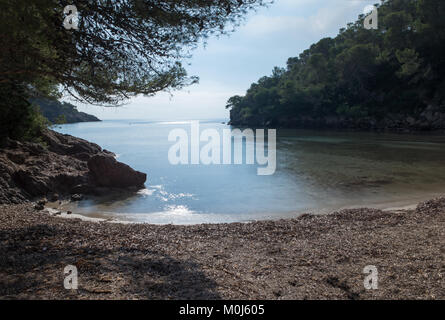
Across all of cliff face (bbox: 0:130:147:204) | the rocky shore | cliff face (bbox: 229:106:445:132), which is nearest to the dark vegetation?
the rocky shore

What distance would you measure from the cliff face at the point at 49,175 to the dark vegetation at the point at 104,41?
4.40 m

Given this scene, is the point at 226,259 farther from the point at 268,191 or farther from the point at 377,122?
the point at 377,122

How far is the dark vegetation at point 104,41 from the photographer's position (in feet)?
13.9

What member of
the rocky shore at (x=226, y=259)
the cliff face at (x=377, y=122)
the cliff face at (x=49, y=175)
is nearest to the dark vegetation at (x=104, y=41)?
the rocky shore at (x=226, y=259)

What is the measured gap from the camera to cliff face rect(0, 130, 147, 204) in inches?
338

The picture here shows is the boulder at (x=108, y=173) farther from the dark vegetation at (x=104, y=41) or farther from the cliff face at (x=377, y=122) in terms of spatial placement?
the cliff face at (x=377, y=122)

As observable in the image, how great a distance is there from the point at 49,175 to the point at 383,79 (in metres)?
54.1

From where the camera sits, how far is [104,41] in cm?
525

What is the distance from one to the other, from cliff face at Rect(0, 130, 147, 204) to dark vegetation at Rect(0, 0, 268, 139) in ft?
14.5

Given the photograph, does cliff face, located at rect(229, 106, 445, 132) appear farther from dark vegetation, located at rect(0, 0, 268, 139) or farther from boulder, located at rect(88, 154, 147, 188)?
dark vegetation, located at rect(0, 0, 268, 139)
